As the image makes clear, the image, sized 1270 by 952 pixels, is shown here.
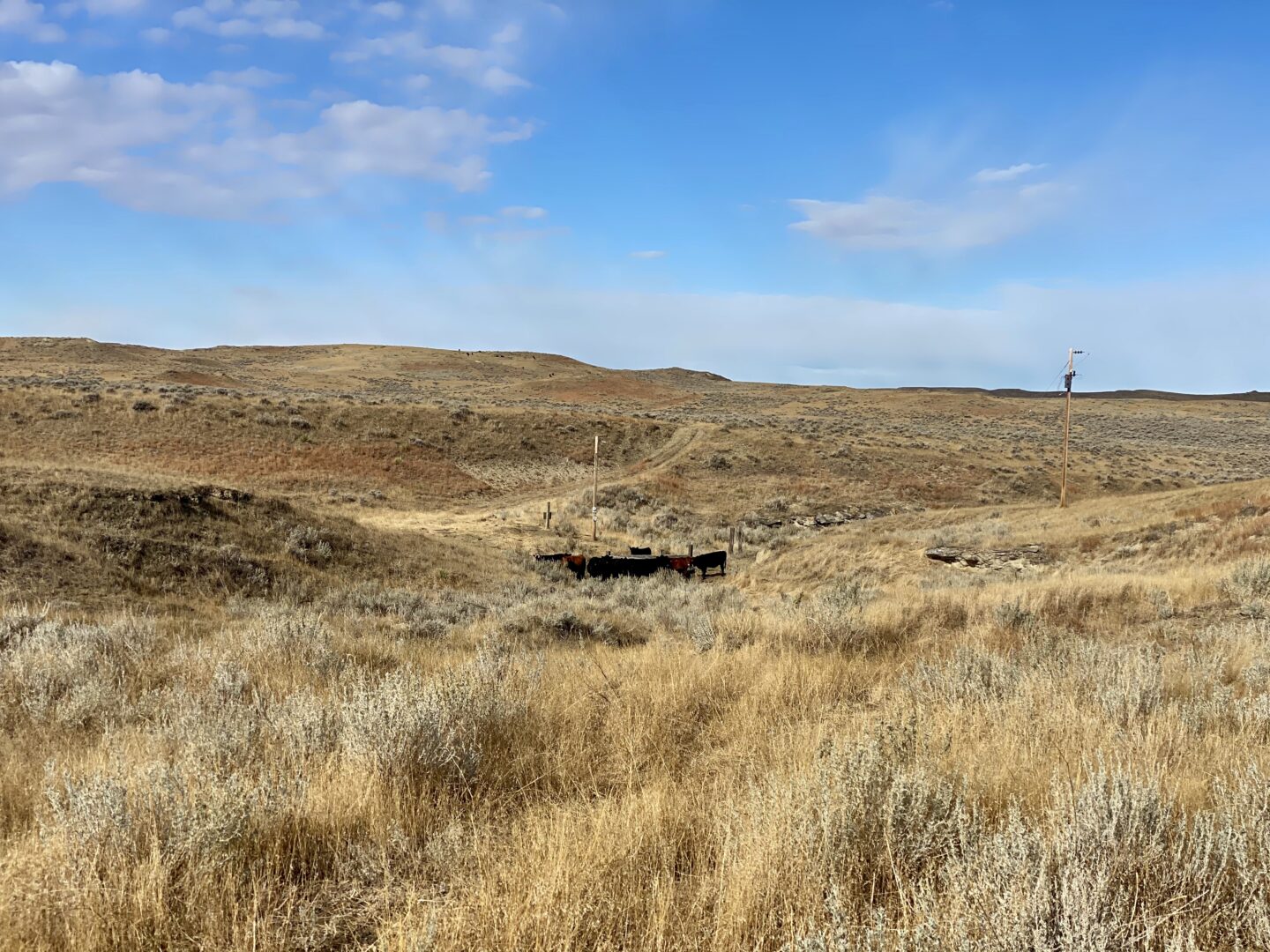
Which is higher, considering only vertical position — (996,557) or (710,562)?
(996,557)

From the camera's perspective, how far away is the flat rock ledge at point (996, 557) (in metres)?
18.0

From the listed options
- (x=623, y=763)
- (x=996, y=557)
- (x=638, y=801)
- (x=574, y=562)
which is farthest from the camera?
(x=574, y=562)

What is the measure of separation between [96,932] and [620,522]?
99.8ft

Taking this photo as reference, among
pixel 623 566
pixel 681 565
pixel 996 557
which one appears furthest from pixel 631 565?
pixel 996 557

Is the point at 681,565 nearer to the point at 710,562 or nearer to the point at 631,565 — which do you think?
the point at 710,562

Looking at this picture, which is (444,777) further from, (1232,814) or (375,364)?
(375,364)

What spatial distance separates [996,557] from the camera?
19.0 meters

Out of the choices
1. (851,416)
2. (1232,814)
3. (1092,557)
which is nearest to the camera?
(1232,814)

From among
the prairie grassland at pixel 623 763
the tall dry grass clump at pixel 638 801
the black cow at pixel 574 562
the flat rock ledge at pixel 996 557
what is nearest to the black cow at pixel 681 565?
the black cow at pixel 574 562

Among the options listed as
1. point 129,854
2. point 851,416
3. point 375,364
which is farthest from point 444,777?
point 375,364

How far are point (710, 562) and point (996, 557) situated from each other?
7994 mm

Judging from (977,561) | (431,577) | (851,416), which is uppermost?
(851,416)

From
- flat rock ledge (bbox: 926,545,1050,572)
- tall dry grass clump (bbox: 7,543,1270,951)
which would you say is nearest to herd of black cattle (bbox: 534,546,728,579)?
flat rock ledge (bbox: 926,545,1050,572)

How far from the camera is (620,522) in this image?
3272 cm
